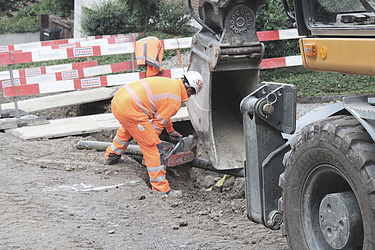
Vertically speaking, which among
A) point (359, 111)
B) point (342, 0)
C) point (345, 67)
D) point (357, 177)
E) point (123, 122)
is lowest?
point (123, 122)

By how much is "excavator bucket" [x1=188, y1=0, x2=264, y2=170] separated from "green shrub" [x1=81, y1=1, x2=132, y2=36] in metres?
9.68

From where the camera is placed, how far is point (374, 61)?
2848mm

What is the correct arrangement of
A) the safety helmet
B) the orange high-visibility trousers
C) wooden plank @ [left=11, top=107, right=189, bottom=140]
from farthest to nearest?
wooden plank @ [left=11, top=107, right=189, bottom=140]
the safety helmet
the orange high-visibility trousers

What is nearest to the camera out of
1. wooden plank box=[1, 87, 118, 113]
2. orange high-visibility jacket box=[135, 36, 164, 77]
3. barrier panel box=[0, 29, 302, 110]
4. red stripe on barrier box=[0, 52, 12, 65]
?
red stripe on barrier box=[0, 52, 12, 65]

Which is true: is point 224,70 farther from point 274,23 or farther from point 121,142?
point 274,23

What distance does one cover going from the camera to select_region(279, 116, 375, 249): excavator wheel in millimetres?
2729

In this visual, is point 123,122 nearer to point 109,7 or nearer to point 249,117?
point 249,117

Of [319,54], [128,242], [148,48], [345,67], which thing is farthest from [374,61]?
[148,48]

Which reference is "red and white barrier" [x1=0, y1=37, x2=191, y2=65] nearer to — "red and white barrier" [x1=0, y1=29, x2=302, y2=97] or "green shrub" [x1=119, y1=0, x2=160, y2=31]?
"red and white barrier" [x1=0, y1=29, x2=302, y2=97]

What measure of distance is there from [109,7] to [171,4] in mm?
2097

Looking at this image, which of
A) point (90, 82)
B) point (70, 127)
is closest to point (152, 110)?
point (70, 127)

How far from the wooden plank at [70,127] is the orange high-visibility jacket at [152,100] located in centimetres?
217

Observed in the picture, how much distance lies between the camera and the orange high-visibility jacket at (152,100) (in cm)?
616

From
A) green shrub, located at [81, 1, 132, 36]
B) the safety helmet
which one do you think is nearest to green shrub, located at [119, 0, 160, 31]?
green shrub, located at [81, 1, 132, 36]
